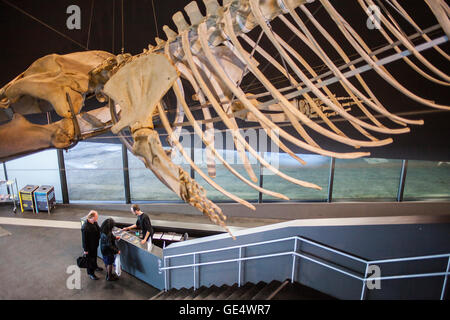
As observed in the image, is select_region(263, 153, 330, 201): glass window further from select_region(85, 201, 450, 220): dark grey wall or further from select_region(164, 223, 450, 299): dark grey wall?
select_region(164, 223, 450, 299): dark grey wall

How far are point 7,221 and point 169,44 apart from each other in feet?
24.9

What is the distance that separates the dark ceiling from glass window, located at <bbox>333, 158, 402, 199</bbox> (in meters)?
4.96

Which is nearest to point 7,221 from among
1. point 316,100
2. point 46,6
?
point 46,6

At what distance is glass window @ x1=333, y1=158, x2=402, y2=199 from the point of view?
11.4 meters

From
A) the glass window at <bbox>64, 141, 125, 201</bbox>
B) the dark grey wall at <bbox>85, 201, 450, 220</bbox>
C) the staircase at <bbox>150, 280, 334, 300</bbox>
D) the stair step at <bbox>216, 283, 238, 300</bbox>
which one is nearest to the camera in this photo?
the staircase at <bbox>150, 280, 334, 300</bbox>

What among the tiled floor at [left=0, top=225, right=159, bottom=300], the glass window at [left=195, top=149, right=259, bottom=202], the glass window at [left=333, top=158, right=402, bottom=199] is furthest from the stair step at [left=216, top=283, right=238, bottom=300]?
the glass window at [left=333, top=158, right=402, bottom=199]

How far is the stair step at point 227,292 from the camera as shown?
3755 mm

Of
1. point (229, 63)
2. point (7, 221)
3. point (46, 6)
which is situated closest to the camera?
point (229, 63)

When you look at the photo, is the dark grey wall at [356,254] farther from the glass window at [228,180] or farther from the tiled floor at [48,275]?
the glass window at [228,180]

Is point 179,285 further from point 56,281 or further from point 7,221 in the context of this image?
point 7,221

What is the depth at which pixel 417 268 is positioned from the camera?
2852mm

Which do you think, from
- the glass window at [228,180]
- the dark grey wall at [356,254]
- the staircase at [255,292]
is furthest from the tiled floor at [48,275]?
the glass window at [228,180]

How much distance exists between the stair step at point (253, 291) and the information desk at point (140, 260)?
63.8 inches

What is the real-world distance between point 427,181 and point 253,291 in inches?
508
